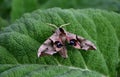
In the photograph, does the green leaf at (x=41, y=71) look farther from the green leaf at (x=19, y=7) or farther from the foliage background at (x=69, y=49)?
the green leaf at (x=19, y=7)

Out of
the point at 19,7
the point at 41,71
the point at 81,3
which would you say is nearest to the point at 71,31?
the point at 41,71

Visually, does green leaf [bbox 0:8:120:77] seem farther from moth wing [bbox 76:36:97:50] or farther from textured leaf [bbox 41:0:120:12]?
textured leaf [bbox 41:0:120:12]

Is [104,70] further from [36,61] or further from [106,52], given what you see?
A: [36,61]

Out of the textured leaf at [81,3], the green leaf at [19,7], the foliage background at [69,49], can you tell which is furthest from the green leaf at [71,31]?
the green leaf at [19,7]

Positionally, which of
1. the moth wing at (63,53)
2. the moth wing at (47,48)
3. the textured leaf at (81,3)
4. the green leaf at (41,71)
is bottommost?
the green leaf at (41,71)

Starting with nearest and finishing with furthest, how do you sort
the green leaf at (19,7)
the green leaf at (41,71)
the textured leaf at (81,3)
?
1. the green leaf at (41,71)
2. the textured leaf at (81,3)
3. the green leaf at (19,7)

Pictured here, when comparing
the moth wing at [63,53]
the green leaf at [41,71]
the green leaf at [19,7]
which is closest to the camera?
the green leaf at [41,71]

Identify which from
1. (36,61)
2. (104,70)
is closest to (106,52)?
(104,70)

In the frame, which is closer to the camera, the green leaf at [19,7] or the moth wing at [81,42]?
the moth wing at [81,42]
